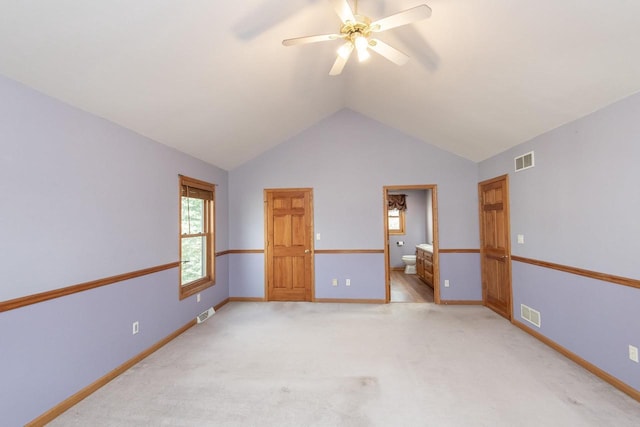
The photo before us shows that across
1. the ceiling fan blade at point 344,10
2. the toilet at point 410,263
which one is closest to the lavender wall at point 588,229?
the ceiling fan blade at point 344,10

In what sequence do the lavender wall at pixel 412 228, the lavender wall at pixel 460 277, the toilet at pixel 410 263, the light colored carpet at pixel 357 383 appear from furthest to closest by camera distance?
1. the lavender wall at pixel 412 228
2. the toilet at pixel 410 263
3. the lavender wall at pixel 460 277
4. the light colored carpet at pixel 357 383

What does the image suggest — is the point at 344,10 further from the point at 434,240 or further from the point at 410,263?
the point at 410,263

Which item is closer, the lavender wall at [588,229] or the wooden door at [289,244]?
the lavender wall at [588,229]

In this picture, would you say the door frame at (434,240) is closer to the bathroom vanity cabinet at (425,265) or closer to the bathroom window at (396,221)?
the bathroom vanity cabinet at (425,265)

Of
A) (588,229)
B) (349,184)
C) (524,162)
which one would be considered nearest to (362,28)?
(588,229)

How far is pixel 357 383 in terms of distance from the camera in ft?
8.00

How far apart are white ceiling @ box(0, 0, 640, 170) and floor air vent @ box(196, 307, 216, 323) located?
2270mm

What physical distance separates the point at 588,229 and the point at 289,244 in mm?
3785

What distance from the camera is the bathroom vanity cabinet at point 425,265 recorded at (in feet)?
18.4

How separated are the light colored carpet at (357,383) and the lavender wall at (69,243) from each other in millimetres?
330

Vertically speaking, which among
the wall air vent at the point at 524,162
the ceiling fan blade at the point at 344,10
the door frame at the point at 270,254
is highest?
the ceiling fan blade at the point at 344,10

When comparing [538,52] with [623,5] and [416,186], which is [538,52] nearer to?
[623,5]

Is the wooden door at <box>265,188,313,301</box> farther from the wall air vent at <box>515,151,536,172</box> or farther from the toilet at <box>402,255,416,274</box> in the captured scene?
the toilet at <box>402,255,416,274</box>

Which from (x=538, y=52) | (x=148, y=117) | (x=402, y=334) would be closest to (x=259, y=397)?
(x=402, y=334)
